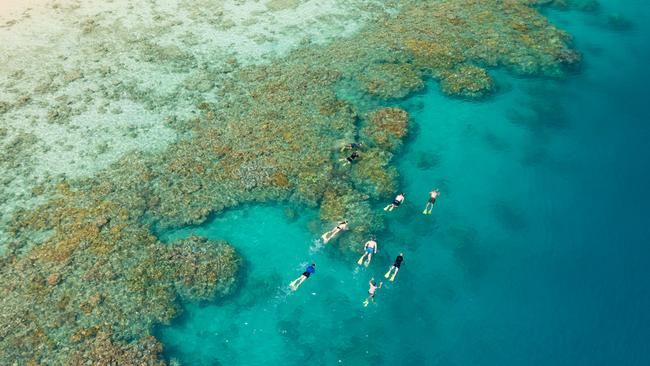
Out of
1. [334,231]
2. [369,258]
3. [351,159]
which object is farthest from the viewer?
[351,159]

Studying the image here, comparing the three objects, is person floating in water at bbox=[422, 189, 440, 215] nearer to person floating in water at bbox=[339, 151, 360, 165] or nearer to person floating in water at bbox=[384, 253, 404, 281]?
person floating in water at bbox=[384, 253, 404, 281]

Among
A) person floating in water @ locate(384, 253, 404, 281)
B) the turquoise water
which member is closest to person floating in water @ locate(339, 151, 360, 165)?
the turquoise water

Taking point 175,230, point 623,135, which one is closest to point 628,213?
point 623,135

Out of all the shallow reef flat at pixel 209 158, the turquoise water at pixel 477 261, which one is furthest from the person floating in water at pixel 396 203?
the shallow reef flat at pixel 209 158

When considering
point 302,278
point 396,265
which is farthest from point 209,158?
point 396,265

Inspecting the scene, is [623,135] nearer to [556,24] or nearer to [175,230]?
[556,24]

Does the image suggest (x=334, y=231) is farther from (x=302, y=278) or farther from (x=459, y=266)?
(x=459, y=266)

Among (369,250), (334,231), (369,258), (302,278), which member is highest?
(334,231)
